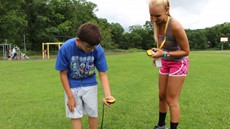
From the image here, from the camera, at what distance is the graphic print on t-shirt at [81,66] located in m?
3.89

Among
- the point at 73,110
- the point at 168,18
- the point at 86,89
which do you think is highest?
the point at 168,18

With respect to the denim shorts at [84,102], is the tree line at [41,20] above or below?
above

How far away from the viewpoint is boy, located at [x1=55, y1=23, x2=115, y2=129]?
384 cm

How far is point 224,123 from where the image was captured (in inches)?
203

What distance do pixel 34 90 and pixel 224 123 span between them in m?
6.08

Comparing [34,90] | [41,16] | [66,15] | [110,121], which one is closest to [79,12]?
[66,15]

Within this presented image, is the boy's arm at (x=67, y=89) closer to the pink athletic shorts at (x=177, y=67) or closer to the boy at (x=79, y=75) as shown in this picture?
the boy at (x=79, y=75)

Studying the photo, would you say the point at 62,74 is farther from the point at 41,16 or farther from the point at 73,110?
the point at 41,16

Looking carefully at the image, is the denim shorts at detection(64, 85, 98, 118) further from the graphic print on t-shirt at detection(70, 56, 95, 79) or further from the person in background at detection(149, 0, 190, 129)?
the person in background at detection(149, 0, 190, 129)

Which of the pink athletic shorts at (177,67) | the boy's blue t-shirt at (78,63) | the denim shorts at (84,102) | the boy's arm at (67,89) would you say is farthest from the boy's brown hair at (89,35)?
the pink athletic shorts at (177,67)

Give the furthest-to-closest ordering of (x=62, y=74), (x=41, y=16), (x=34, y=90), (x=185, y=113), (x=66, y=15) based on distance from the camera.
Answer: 1. (x=66, y=15)
2. (x=41, y=16)
3. (x=34, y=90)
4. (x=185, y=113)
5. (x=62, y=74)

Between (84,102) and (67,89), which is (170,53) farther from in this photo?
(67,89)

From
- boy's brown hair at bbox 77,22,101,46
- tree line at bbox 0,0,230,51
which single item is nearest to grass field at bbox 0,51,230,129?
boy's brown hair at bbox 77,22,101,46

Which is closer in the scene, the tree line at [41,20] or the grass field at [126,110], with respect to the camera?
the grass field at [126,110]
